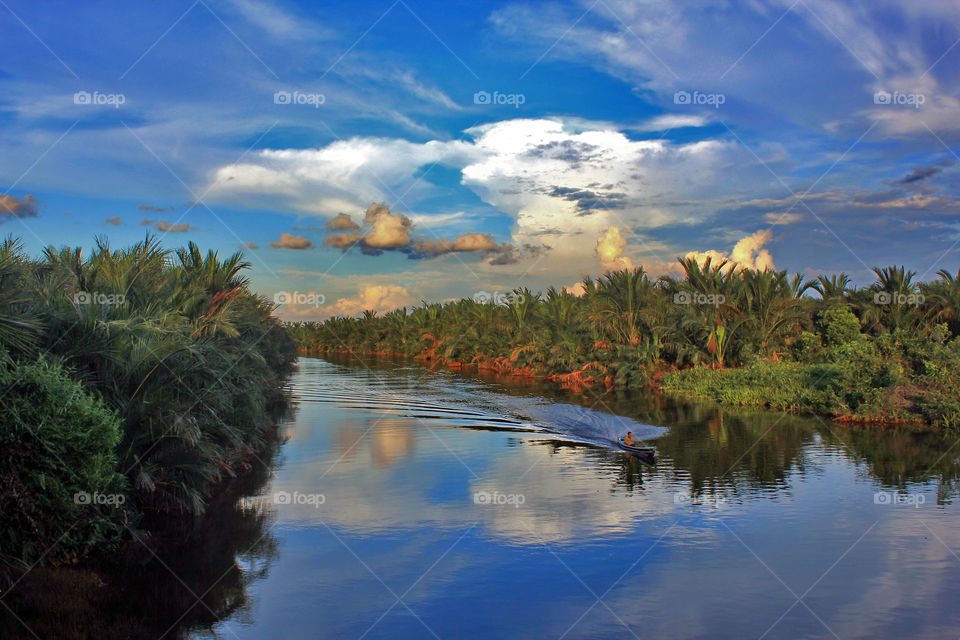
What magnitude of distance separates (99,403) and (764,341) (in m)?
38.5

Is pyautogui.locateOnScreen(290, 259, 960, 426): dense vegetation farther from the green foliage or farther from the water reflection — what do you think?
the water reflection

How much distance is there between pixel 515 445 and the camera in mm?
24219

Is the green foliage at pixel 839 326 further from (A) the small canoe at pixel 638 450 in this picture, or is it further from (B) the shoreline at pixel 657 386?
(A) the small canoe at pixel 638 450

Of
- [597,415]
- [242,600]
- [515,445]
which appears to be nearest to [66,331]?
[242,600]

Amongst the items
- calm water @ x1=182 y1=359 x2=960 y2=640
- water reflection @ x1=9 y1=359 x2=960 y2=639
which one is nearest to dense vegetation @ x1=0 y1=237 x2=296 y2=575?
water reflection @ x1=9 y1=359 x2=960 y2=639

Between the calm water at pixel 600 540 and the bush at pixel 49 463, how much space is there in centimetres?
239

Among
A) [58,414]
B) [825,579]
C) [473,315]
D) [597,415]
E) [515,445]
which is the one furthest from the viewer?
[473,315]

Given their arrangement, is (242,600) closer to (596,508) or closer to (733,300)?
(596,508)

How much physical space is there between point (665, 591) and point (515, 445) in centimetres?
1387

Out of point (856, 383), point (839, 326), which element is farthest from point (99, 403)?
point (839, 326)

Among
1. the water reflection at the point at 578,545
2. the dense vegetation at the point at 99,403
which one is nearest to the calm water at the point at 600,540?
the water reflection at the point at 578,545

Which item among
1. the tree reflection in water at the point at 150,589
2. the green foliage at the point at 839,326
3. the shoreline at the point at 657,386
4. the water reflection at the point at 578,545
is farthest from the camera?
the green foliage at the point at 839,326

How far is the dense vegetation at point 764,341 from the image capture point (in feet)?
87.4

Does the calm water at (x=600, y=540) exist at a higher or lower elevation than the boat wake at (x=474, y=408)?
lower
